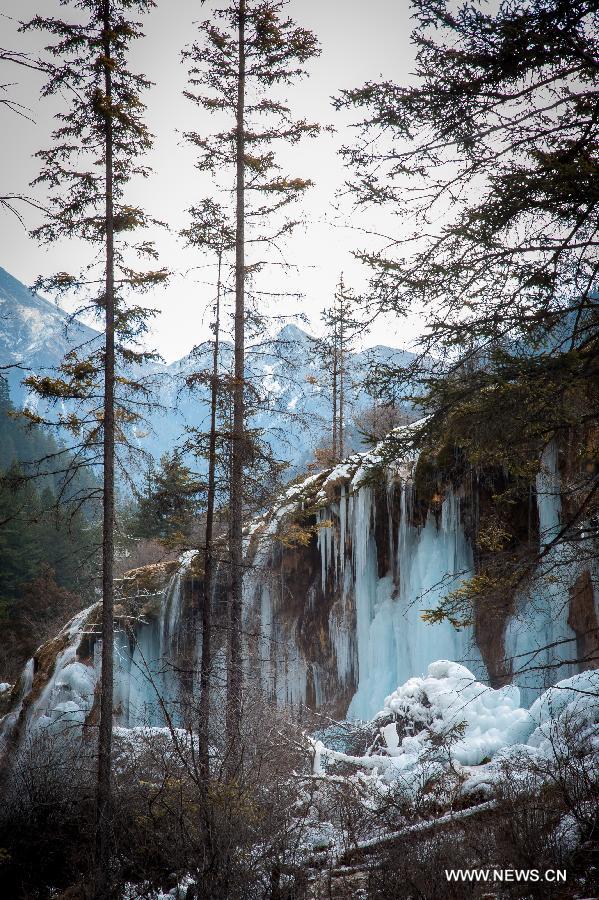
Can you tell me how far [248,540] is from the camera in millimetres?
14617

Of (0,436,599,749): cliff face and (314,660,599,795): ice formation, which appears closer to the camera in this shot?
(314,660,599,795): ice formation

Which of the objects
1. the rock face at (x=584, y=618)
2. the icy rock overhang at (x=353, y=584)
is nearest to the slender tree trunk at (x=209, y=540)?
the icy rock overhang at (x=353, y=584)

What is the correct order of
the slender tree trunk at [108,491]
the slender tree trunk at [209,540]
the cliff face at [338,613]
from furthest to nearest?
the cliff face at [338,613] < the slender tree trunk at [209,540] < the slender tree trunk at [108,491]

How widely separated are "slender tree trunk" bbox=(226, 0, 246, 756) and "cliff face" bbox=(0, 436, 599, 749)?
129 centimetres

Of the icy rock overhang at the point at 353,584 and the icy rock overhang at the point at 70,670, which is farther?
the icy rock overhang at the point at 70,670

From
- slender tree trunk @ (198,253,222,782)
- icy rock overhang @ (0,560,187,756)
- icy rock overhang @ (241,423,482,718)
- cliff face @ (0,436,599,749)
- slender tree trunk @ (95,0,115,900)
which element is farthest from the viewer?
icy rock overhang @ (0,560,187,756)

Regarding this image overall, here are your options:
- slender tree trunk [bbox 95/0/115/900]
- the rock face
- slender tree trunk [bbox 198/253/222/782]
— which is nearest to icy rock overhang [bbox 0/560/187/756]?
slender tree trunk [bbox 198/253/222/782]

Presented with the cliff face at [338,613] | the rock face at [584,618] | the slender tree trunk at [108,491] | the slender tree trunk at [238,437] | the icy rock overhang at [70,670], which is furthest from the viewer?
the icy rock overhang at [70,670]

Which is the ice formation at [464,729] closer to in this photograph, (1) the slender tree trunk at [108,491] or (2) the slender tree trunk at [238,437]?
(2) the slender tree trunk at [238,437]

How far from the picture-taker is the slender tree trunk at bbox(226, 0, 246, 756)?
8258 mm

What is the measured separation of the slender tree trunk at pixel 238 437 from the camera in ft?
27.1

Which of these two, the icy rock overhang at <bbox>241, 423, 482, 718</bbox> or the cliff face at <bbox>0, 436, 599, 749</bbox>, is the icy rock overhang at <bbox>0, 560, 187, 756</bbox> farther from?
the icy rock overhang at <bbox>241, 423, 482, 718</bbox>

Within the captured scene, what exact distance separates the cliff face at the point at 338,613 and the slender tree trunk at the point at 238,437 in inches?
50.9

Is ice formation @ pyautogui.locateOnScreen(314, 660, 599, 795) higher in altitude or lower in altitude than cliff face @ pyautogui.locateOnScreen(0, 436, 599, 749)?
lower
